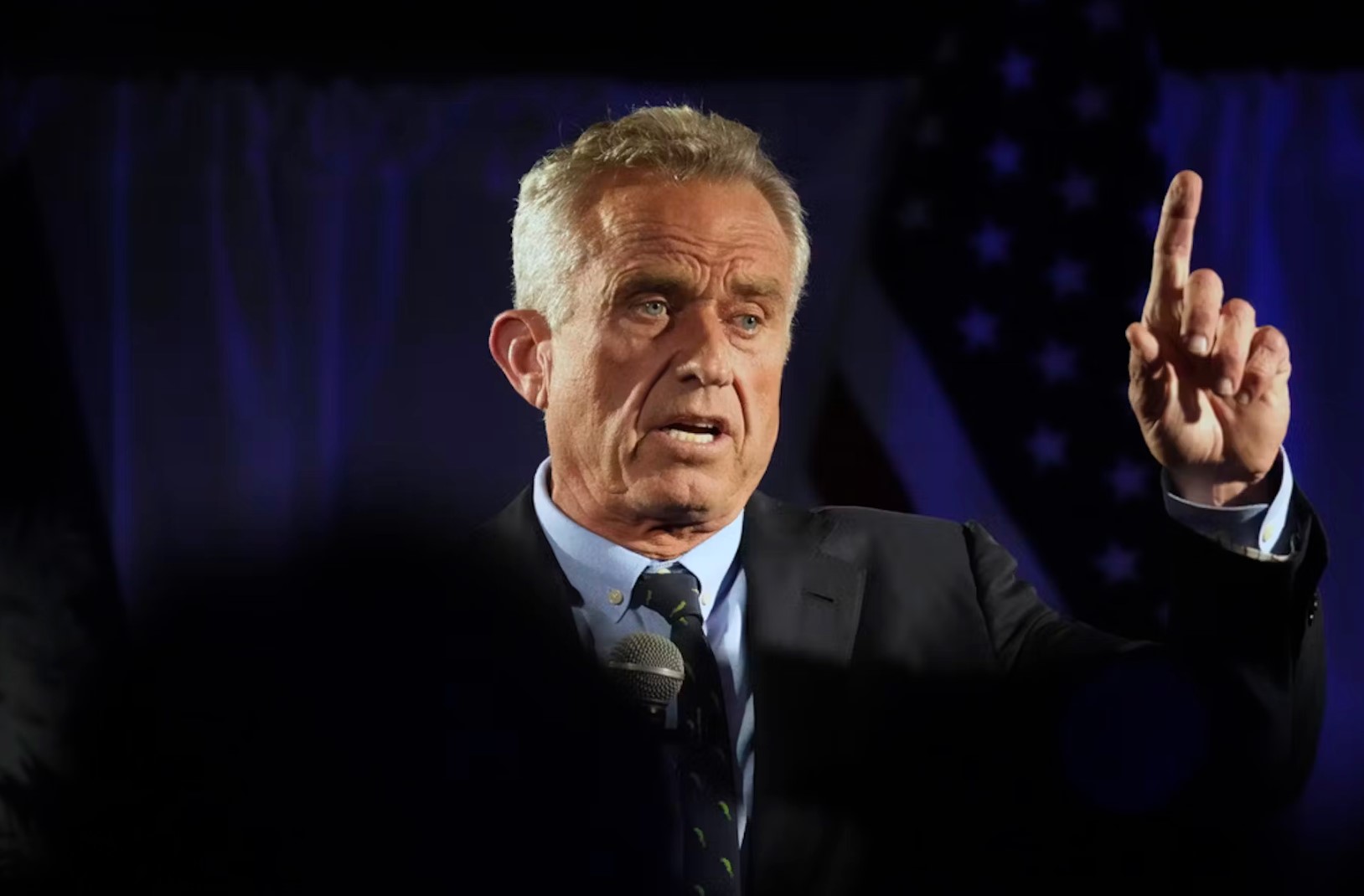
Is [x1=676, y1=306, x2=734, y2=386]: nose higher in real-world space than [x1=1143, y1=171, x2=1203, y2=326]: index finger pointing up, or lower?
lower

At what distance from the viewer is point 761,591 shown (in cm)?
214

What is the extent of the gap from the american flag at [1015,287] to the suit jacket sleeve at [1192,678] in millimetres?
457

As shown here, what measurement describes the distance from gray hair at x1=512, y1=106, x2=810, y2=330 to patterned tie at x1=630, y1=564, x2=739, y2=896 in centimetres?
53

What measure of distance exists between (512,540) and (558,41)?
1.11 m

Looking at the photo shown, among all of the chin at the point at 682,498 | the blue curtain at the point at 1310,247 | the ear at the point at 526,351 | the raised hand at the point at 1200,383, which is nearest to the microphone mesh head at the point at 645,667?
the chin at the point at 682,498

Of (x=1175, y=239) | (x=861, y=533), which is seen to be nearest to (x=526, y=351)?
(x=861, y=533)

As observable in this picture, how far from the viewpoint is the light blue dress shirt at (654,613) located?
210cm

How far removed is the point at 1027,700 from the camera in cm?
224

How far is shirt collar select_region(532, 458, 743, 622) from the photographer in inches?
83.4

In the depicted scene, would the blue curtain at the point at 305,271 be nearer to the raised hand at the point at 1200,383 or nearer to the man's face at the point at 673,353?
the man's face at the point at 673,353

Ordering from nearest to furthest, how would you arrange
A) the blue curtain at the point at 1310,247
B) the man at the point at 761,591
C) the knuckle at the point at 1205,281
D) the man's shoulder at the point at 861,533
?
the knuckle at the point at 1205,281
the man at the point at 761,591
the man's shoulder at the point at 861,533
the blue curtain at the point at 1310,247

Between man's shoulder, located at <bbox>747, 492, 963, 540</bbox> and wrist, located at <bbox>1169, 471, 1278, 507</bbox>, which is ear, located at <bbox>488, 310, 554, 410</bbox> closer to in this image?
man's shoulder, located at <bbox>747, 492, 963, 540</bbox>

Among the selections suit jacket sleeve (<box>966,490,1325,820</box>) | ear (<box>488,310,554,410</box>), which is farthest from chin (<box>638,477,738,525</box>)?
suit jacket sleeve (<box>966,490,1325,820</box>)

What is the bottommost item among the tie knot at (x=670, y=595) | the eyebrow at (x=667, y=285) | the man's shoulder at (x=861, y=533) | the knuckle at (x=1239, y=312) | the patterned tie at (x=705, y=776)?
the patterned tie at (x=705, y=776)
